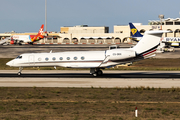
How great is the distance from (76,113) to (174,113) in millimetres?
5179

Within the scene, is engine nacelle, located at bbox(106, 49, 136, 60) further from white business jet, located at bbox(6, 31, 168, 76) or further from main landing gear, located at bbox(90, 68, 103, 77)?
main landing gear, located at bbox(90, 68, 103, 77)

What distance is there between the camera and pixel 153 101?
18.1 metres

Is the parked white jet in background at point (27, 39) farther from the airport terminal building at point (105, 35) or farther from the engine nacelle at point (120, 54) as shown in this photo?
the engine nacelle at point (120, 54)

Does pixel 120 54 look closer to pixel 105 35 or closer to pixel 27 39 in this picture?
pixel 27 39

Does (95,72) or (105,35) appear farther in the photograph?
(105,35)

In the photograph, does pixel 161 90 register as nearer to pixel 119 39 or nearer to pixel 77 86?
pixel 77 86

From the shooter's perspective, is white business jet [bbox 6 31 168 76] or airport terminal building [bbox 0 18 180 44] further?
airport terminal building [bbox 0 18 180 44]

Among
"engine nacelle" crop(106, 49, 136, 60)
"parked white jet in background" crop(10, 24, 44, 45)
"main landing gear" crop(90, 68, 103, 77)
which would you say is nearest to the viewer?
"engine nacelle" crop(106, 49, 136, 60)

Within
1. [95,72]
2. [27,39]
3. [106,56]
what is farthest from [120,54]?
[27,39]

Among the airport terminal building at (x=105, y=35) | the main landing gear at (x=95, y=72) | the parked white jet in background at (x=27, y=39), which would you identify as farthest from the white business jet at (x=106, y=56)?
the airport terminal building at (x=105, y=35)

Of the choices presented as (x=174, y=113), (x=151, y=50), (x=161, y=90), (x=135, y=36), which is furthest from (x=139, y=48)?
(x=135, y=36)

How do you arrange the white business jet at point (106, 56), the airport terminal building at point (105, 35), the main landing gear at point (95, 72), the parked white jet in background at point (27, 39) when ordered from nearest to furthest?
1. the white business jet at point (106, 56)
2. the main landing gear at point (95, 72)
3. the parked white jet in background at point (27, 39)
4. the airport terminal building at point (105, 35)

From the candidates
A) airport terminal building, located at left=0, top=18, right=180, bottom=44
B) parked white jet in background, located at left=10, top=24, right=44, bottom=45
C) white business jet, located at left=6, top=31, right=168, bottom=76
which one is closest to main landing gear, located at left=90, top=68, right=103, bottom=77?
white business jet, located at left=6, top=31, right=168, bottom=76

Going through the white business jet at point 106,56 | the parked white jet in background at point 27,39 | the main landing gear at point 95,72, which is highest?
the parked white jet in background at point 27,39
